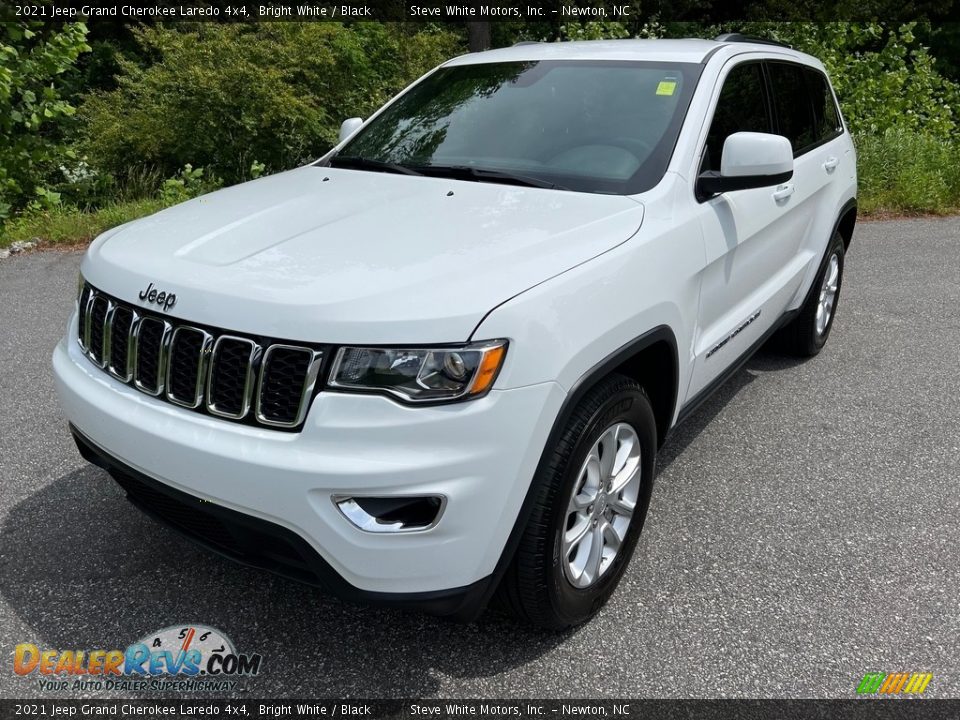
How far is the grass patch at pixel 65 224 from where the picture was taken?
7.74m

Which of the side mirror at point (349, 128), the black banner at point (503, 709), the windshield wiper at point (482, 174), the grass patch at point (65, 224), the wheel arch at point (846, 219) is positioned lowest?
the grass patch at point (65, 224)

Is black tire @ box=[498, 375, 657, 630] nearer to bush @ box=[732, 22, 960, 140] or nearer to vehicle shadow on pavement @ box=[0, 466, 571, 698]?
vehicle shadow on pavement @ box=[0, 466, 571, 698]

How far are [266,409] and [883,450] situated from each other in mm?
2999

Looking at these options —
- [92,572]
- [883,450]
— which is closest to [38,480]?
[92,572]

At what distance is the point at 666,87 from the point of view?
3156 mm

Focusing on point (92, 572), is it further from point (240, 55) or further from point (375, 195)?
point (240, 55)

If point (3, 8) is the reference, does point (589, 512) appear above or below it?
below

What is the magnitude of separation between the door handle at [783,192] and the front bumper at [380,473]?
6.48 feet

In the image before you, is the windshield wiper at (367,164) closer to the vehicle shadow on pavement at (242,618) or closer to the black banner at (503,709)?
the vehicle shadow on pavement at (242,618)

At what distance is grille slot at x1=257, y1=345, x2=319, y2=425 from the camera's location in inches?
77.4

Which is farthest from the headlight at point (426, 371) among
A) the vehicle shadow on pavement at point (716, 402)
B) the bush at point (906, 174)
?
the bush at point (906, 174)

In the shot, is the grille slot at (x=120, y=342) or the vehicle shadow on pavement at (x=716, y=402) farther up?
the grille slot at (x=120, y=342)

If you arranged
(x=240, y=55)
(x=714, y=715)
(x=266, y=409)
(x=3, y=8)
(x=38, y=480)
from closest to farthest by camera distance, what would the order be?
1. (x=266, y=409)
2. (x=714, y=715)
3. (x=38, y=480)
4. (x=3, y=8)
5. (x=240, y=55)

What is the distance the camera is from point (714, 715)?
2225 millimetres
